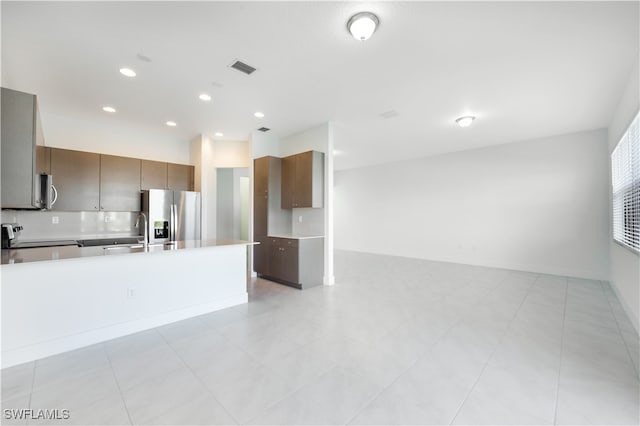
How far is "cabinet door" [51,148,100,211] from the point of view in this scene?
421 centimetres

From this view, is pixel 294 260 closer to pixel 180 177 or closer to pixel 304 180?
pixel 304 180

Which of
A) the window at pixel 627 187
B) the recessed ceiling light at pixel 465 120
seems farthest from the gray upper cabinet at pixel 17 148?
the window at pixel 627 187

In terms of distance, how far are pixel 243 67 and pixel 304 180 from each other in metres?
2.18

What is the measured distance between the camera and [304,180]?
15.7 feet

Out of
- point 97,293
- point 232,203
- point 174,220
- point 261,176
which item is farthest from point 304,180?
point 97,293

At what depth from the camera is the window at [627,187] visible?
3.11 m

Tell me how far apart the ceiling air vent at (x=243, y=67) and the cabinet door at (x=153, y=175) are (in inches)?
126

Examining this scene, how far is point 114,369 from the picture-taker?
2.07 m

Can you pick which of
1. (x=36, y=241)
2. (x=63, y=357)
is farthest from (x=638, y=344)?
(x=36, y=241)

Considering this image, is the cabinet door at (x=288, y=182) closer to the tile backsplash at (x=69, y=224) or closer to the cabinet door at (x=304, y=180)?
the cabinet door at (x=304, y=180)

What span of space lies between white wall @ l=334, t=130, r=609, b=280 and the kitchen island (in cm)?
589

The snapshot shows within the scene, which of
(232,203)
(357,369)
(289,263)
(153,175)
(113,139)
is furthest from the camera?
(232,203)

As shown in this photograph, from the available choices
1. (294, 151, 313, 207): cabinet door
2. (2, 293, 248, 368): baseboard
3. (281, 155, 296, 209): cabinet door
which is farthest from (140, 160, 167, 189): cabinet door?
(2, 293, 248, 368): baseboard

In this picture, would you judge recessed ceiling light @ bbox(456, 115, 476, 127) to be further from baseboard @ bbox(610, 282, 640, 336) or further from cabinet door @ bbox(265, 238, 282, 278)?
cabinet door @ bbox(265, 238, 282, 278)
